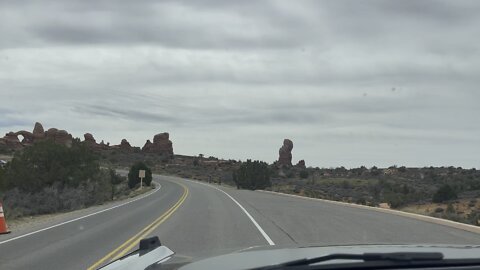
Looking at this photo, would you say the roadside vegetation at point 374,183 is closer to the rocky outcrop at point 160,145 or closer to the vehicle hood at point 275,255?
the rocky outcrop at point 160,145

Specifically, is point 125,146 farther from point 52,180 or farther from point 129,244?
point 129,244

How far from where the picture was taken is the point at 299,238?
50.6 feet

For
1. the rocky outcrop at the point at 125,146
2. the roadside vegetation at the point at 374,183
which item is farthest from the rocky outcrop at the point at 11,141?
the rocky outcrop at the point at 125,146

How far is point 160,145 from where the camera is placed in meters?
180

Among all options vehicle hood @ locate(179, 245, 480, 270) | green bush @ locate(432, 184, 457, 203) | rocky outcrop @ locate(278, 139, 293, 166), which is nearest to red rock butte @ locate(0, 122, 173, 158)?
rocky outcrop @ locate(278, 139, 293, 166)

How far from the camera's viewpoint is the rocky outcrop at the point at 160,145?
180500mm

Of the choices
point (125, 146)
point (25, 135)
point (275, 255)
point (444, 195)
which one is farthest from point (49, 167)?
point (125, 146)

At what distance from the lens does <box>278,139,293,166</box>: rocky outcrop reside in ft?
505

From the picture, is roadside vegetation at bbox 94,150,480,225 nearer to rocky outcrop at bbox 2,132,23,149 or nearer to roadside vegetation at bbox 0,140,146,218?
roadside vegetation at bbox 0,140,146,218

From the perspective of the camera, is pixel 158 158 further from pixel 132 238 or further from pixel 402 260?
pixel 402 260

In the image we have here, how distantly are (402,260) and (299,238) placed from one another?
513 inches

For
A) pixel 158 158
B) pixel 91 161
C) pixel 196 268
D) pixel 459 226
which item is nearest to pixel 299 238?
pixel 459 226

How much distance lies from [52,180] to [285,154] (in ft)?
381

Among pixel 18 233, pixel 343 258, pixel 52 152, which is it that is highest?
pixel 52 152
